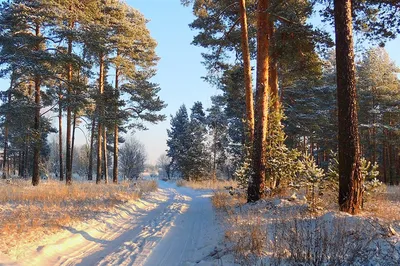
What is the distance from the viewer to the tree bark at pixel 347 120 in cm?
610

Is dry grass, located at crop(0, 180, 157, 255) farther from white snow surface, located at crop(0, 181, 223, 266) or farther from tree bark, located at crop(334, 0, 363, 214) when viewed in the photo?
tree bark, located at crop(334, 0, 363, 214)

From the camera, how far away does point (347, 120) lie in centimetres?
622

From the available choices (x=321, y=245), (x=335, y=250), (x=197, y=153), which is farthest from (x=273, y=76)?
(x=197, y=153)

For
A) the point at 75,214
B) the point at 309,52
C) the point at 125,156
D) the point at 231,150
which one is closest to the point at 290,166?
the point at 309,52

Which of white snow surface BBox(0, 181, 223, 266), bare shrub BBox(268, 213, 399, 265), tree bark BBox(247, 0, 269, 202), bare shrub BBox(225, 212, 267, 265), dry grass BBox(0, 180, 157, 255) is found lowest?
white snow surface BBox(0, 181, 223, 266)

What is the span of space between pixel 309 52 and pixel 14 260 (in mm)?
10574

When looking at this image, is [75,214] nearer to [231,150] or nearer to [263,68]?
[263,68]

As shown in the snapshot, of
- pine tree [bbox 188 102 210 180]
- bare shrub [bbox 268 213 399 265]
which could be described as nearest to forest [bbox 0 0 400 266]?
bare shrub [bbox 268 213 399 265]

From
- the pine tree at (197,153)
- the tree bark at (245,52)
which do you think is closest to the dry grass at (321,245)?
the tree bark at (245,52)

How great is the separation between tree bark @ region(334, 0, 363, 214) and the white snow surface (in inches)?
114

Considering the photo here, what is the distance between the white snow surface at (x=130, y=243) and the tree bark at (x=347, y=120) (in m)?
2.90

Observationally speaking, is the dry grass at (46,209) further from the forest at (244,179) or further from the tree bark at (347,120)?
the tree bark at (347,120)

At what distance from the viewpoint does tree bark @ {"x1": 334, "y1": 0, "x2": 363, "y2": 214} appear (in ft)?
20.0

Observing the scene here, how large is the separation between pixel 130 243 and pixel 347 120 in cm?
543
